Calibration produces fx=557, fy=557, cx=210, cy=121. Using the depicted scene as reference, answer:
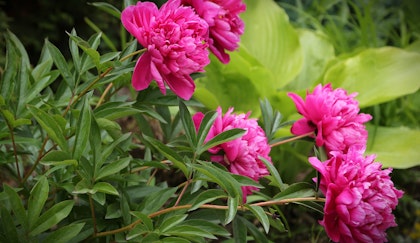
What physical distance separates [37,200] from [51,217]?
0.13 feet

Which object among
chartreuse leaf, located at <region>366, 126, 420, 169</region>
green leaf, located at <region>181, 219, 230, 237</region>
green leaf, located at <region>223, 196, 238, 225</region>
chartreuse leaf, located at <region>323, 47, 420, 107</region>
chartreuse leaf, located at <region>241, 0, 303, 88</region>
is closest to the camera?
green leaf, located at <region>223, 196, 238, 225</region>

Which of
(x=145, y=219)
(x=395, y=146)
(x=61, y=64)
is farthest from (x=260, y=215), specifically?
(x=395, y=146)

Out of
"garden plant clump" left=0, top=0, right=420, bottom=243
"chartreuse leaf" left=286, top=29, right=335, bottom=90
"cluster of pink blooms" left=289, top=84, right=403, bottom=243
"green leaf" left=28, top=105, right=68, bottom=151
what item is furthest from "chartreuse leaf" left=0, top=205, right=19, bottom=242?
"chartreuse leaf" left=286, top=29, right=335, bottom=90

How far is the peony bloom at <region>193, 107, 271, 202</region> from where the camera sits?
37.4 inches

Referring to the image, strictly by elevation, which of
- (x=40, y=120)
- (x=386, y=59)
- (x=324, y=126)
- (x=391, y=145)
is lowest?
(x=391, y=145)

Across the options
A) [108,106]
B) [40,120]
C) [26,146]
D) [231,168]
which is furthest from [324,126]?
[26,146]

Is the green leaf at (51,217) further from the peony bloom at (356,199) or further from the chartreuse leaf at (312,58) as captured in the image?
the chartreuse leaf at (312,58)

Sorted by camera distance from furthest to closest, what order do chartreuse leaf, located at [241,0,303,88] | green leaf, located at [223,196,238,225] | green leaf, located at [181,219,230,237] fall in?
chartreuse leaf, located at [241,0,303,88], green leaf, located at [181,219,230,237], green leaf, located at [223,196,238,225]

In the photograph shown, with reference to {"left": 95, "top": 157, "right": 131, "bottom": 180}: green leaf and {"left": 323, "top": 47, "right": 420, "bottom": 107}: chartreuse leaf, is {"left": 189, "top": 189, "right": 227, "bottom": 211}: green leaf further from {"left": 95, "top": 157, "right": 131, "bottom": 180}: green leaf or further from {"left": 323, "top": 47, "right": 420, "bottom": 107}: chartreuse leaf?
{"left": 323, "top": 47, "right": 420, "bottom": 107}: chartreuse leaf

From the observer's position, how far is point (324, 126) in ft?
3.37

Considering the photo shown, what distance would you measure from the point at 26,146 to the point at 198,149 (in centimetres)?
45

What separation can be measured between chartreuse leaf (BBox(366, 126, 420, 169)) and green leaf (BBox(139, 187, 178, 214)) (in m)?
0.91

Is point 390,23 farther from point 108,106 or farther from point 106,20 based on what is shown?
point 108,106

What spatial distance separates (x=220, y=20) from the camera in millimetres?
988
